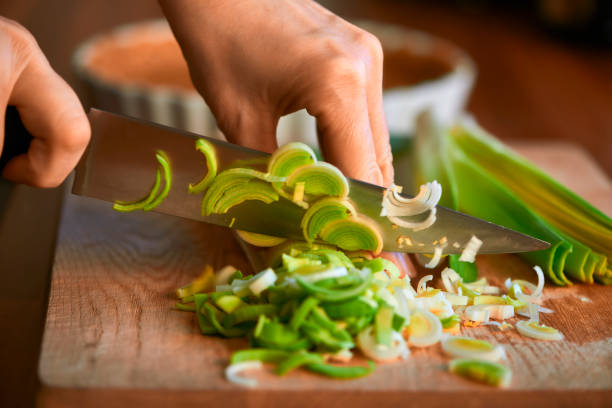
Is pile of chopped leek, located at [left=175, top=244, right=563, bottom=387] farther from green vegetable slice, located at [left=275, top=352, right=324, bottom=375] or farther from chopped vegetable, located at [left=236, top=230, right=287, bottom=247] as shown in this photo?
chopped vegetable, located at [left=236, top=230, right=287, bottom=247]

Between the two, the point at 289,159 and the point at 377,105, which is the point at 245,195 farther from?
the point at 377,105

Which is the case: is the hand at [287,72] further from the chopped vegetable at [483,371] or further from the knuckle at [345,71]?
the chopped vegetable at [483,371]

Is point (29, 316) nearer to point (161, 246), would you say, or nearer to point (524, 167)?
point (161, 246)

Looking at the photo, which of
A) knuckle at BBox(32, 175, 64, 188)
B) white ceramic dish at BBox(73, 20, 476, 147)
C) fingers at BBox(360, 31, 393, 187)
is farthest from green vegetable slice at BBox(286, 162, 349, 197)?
white ceramic dish at BBox(73, 20, 476, 147)

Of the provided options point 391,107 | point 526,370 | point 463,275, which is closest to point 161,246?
point 463,275

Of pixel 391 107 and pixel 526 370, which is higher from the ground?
pixel 526 370

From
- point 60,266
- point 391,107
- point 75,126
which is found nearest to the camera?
point 75,126
